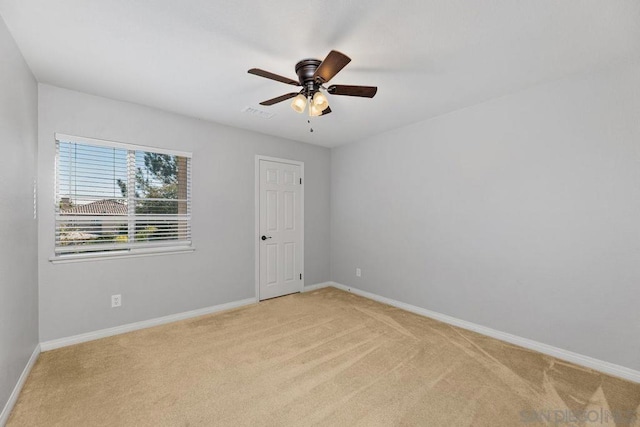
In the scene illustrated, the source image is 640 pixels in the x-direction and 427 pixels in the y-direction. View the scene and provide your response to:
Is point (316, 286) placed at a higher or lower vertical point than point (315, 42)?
lower

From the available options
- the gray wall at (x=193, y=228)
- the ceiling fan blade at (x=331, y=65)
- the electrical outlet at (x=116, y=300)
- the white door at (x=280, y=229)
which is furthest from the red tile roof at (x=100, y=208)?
the ceiling fan blade at (x=331, y=65)

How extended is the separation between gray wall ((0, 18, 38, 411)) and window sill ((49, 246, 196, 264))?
0.21 meters

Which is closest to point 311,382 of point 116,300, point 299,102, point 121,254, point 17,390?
point 17,390

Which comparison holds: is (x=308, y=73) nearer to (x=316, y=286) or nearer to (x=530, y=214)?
(x=530, y=214)

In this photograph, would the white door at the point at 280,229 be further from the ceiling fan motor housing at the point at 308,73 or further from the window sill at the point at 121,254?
the ceiling fan motor housing at the point at 308,73

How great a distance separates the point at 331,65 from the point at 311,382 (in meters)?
2.30

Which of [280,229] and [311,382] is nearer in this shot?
[311,382]

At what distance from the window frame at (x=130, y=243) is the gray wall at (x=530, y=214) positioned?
267 centimetres

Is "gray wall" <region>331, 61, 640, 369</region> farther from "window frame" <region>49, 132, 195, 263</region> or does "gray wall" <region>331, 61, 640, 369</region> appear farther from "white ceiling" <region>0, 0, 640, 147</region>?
"window frame" <region>49, 132, 195, 263</region>

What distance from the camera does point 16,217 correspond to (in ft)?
6.53

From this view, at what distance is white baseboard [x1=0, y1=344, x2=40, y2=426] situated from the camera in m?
1.73

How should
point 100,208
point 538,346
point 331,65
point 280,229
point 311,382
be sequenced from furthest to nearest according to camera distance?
point 280,229 → point 100,208 → point 538,346 → point 311,382 → point 331,65

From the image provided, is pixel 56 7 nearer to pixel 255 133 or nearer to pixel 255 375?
pixel 255 133

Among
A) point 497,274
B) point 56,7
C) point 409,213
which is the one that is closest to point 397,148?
point 409,213
